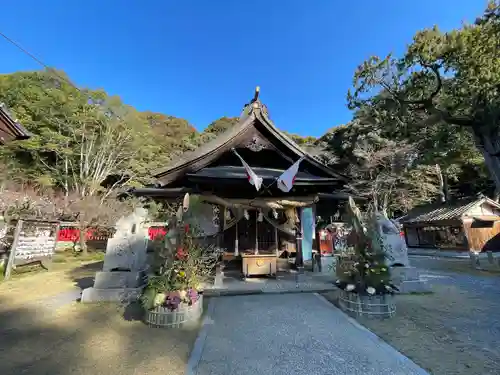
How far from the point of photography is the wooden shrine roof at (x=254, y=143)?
7.51m

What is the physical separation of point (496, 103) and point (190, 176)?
46.4 feet

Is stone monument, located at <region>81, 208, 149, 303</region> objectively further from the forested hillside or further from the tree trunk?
the tree trunk

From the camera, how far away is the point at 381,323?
4.02m

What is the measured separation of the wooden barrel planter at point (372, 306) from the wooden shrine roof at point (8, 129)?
376 inches

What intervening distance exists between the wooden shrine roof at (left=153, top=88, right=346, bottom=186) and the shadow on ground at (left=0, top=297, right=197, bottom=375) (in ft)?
13.8

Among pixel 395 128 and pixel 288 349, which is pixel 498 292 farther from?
pixel 395 128

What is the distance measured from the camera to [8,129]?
6504 millimetres

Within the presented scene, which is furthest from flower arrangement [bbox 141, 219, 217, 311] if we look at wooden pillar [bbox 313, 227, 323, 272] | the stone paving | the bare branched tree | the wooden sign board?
the bare branched tree

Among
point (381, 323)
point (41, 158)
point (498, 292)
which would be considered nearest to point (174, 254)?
point (381, 323)

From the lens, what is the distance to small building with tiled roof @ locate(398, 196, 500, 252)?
1805cm

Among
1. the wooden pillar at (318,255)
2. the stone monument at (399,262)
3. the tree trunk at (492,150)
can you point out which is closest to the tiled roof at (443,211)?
the tree trunk at (492,150)

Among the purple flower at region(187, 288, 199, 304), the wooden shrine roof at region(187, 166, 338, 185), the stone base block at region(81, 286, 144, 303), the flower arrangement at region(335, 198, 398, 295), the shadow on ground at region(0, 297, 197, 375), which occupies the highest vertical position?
the wooden shrine roof at region(187, 166, 338, 185)

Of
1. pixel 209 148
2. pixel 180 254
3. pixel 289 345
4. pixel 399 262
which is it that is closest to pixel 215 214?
pixel 209 148

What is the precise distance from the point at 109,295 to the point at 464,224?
23732 mm
